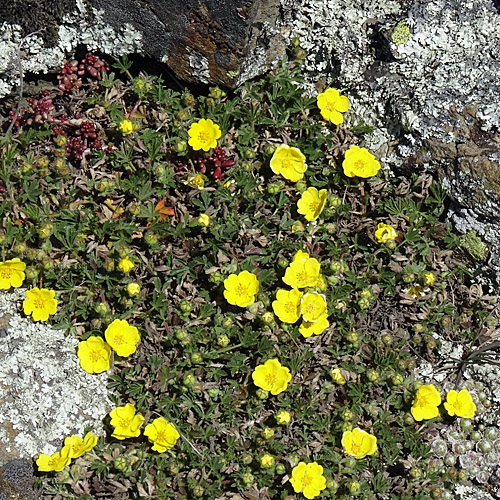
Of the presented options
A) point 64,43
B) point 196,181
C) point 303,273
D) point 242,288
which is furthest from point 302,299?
point 64,43

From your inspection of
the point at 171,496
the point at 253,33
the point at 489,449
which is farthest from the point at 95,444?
the point at 253,33

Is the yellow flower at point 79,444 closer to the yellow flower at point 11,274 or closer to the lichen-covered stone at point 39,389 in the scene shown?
the lichen-covered stone at point 39,389

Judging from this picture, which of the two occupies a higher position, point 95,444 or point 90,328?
point 90,328

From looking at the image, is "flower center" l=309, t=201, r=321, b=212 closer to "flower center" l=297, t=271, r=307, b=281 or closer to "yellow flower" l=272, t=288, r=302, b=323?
"flower center" l=297, t=271, r=307, b=281

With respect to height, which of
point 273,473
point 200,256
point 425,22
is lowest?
point 273,473

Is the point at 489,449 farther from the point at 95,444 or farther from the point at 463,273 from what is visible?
the point at 95,444

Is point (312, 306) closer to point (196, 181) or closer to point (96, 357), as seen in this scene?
point (196, 181)

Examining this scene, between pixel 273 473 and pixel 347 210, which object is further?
pixel 347 210
